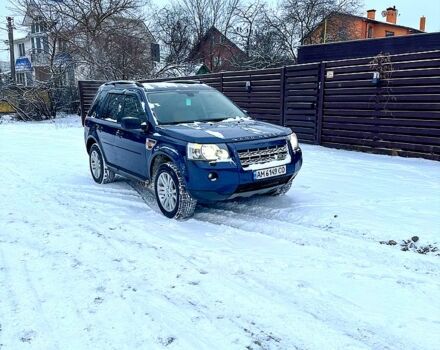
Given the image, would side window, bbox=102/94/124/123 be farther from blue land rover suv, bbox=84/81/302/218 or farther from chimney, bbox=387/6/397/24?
chimney, bbox=387/6/397/24

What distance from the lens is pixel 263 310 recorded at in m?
2.90

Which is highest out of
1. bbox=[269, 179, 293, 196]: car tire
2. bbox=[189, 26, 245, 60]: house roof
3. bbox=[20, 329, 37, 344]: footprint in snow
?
bbox=[189, 26, 245, 60]: house roof

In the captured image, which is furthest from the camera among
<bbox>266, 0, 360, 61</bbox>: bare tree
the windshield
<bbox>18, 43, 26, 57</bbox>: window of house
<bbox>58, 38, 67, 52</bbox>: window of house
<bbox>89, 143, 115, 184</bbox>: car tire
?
<bbox>18, 43, 26, 57</bbox>: window of house

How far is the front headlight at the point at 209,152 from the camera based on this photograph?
4.55m

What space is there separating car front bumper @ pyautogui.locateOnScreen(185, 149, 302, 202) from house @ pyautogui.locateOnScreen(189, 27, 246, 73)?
1120 inches

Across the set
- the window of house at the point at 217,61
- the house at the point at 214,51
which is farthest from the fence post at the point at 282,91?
the window of house at the point at 217,61

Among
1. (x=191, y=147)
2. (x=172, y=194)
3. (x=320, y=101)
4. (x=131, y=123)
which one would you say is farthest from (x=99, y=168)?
→ (x=320, y=101)

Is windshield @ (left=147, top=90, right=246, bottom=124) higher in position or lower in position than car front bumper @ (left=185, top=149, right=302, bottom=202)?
higher

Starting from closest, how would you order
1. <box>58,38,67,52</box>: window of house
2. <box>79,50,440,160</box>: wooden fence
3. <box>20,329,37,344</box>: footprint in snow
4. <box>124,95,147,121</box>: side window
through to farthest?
<box>20,329,37,344</box>: footprint in snow, <box>124,95,147,121</box>: side window, <box>79,50,440,160</box>: wooden fence, <box>58,38,67,52</box>: window of house

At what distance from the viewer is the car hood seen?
183 inches

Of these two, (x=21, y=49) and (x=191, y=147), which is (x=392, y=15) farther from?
(x=191, y=147)

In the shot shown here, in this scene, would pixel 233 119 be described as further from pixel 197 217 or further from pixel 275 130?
pixel 197 217

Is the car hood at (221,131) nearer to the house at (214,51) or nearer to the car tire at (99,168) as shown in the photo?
the car tire at (99,168)

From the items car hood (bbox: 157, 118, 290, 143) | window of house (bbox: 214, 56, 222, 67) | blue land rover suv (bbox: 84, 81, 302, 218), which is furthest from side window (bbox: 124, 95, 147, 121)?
window of house (bbox: 214, 56, 222, 67)
